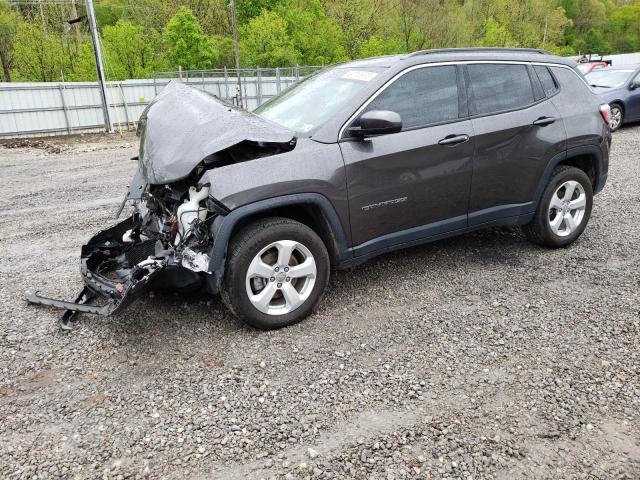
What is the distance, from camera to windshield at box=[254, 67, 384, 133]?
155 inches

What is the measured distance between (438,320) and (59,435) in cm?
252

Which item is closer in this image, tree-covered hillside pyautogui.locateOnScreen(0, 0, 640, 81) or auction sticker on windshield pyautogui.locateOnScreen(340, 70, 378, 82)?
auction sticker on windshield pyautogui.locateOnScreen(340, 70, 378, 82)

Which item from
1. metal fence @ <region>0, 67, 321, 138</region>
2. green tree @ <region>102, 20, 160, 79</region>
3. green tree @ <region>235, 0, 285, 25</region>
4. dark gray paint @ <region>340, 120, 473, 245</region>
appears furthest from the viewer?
green tree @ <region>235, 0, 285, 25</region>

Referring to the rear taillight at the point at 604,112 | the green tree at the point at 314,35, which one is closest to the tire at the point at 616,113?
the rear taillight at the point at 604,112

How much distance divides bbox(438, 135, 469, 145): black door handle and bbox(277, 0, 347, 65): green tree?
1545 inches

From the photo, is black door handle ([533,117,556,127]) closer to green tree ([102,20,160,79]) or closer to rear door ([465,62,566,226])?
rear door ([465,62,566,226])

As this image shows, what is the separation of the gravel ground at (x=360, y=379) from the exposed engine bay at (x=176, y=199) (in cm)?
37

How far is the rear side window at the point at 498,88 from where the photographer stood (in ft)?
14.2

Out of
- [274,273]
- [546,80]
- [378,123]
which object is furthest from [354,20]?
[274,273]

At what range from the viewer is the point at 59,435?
2715 mm

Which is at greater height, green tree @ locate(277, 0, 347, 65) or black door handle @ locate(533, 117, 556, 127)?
green tree @ locate(277, 0, 347, 65)

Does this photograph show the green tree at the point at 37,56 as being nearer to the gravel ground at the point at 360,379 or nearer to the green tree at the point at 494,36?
the gravel ground at the point at 360,379

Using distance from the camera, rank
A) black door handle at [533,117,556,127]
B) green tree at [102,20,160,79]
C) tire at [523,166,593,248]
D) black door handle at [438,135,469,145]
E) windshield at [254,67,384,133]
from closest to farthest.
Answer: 1. windshield at [254,67,384,133]
2. black door handle at [438,135,469,145]
3. black door handle at [533,117,556,127]
4. tire at [523,166,593,248]
5. green tree at [102,20,160,79]

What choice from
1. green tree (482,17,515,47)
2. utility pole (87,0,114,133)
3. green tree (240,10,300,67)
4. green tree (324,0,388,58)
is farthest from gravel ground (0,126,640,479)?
green tree (482,17,515,47)
